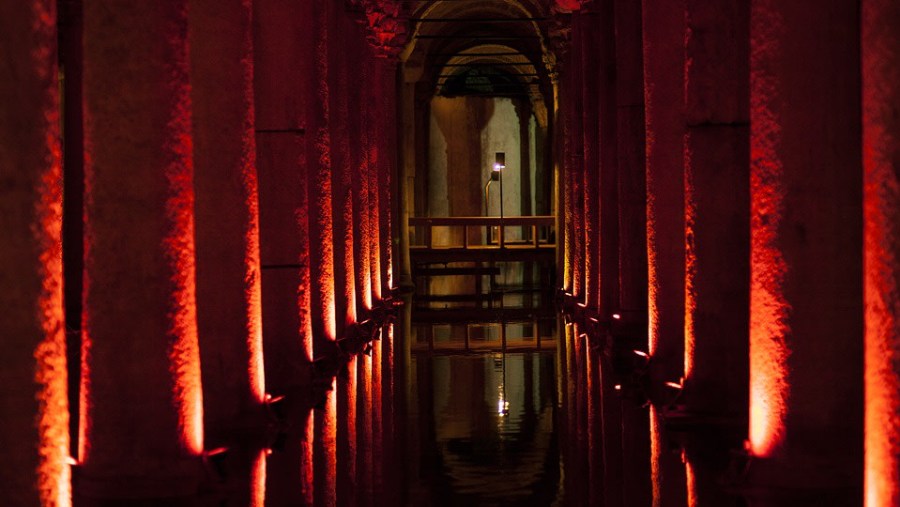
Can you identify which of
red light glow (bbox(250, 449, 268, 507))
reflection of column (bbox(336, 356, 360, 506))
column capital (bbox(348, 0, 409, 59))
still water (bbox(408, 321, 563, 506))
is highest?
column capital (bbox(348, 0, 409, 59))

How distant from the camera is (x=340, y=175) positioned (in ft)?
46.4

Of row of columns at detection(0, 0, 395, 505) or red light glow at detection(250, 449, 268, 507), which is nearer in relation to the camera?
row of columns at detection(0, 0, 395, 505)

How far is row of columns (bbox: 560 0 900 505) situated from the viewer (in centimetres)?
444

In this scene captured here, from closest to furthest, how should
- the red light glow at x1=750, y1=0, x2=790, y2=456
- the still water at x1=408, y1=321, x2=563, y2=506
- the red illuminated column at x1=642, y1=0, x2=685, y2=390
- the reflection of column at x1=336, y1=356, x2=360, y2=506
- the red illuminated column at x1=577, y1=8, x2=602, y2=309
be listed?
the red light glow at x1=750, y1=0, x2=790, y2=456 < the reflection of column at x1=336, y1=356, x2=360, y2=506 < the still water at x1=408, y1=321, x2=563, y2=506 < the red illuminated column at x1=642, y1=0, x2=685, y2=390 < the red illuminated column at x1=577, y1=8, x2=602, y2=309

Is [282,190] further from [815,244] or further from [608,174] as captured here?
[815,244]

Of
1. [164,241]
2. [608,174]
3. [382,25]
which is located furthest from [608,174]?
[164,241]

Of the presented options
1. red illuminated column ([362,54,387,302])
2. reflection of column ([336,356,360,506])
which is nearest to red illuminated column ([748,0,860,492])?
reflection of column ([336,356,360,506])

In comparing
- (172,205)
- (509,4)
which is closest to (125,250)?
(172,205)

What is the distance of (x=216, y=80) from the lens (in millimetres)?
7938

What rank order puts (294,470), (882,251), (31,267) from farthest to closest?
(294,470) → (882,251) → (31,267)

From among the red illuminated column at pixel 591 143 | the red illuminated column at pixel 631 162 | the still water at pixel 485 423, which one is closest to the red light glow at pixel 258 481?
the still water at pixel 485 423

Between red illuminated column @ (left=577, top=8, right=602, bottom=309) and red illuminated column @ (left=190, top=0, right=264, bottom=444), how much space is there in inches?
299

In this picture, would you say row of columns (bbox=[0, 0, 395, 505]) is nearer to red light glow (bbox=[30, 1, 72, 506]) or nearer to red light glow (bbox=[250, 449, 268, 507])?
red light glow (bbox=[30, 1, 72, 506])

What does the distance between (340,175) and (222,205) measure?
6.23m
